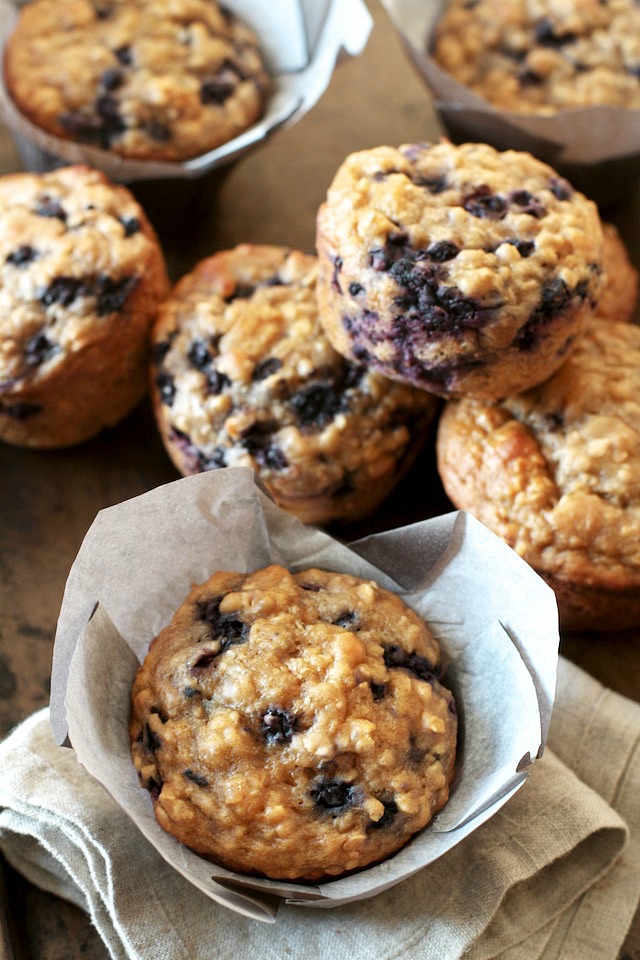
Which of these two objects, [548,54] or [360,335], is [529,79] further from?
[360,335]

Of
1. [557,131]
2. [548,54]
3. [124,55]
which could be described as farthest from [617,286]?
[124,55]

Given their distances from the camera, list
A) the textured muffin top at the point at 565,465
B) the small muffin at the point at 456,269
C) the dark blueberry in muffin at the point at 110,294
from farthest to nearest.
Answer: the dark blueberry in muffin at the point at 110,294 < the textured muffin top at the point at 565,465 < the small muffin at the point at 456,269

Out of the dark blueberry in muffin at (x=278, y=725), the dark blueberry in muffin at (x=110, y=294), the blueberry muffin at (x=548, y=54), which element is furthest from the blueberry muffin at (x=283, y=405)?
the blueberry muffin at (x=548, y=54)

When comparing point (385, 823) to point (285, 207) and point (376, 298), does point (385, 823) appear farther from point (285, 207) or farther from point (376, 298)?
Result: point (285, 207)

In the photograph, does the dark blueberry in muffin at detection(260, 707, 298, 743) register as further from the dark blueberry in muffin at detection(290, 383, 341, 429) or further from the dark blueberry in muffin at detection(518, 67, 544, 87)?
the dark blueberry in muffin at detection(518, 67, 544, 87)

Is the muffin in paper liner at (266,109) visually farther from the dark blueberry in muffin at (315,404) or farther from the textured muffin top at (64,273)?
the dark blueberry in muffin at (315,404)

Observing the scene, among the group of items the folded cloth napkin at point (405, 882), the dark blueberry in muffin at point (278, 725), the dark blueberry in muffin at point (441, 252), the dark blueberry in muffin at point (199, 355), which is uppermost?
the dark blueberry in muffin at point (441, 252)
